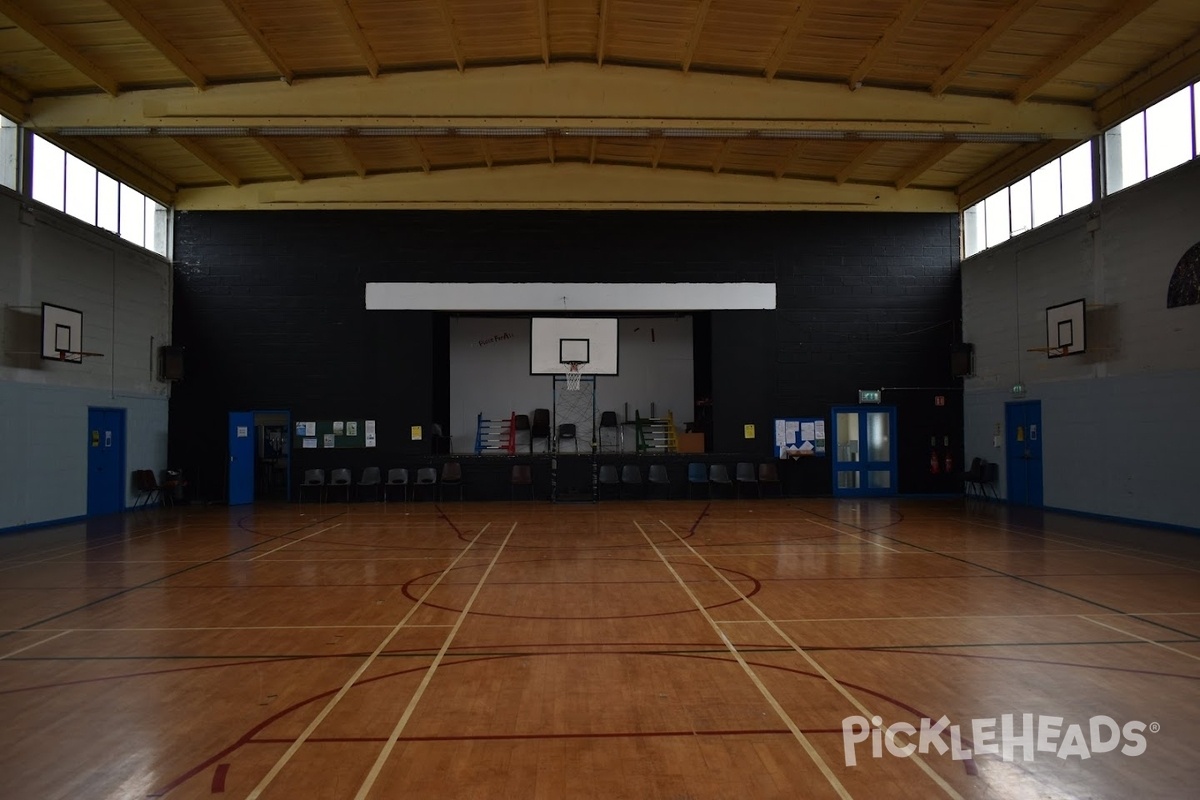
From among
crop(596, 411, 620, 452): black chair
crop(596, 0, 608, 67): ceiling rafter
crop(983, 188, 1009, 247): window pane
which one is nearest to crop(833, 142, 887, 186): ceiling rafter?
crop(983, 188, 1009, 247): window pane

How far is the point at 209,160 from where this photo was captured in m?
14.7

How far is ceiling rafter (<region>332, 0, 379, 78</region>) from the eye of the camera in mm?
10250

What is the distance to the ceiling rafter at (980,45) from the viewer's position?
971 centimetres

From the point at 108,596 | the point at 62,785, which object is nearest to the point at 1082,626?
the point at 62,785

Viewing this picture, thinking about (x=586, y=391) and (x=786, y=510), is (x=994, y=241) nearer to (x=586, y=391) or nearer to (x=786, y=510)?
(x=786, y=510)

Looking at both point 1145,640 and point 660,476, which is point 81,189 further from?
point 1145,640

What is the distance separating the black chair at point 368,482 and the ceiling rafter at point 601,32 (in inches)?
349

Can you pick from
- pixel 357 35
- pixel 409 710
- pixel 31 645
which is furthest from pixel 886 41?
pixel 31 645

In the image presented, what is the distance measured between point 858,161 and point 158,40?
38.3 ft

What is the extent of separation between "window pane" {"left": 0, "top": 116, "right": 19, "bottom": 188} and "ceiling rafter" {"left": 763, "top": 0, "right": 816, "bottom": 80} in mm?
11086

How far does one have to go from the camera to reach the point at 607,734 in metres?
3.68

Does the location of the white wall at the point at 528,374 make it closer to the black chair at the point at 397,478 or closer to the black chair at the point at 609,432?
the black chair at the point at 609,432

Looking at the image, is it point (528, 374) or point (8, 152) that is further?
point (528, 374)

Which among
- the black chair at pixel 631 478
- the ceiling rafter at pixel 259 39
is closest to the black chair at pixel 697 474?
the black chair at pixel 631 478
